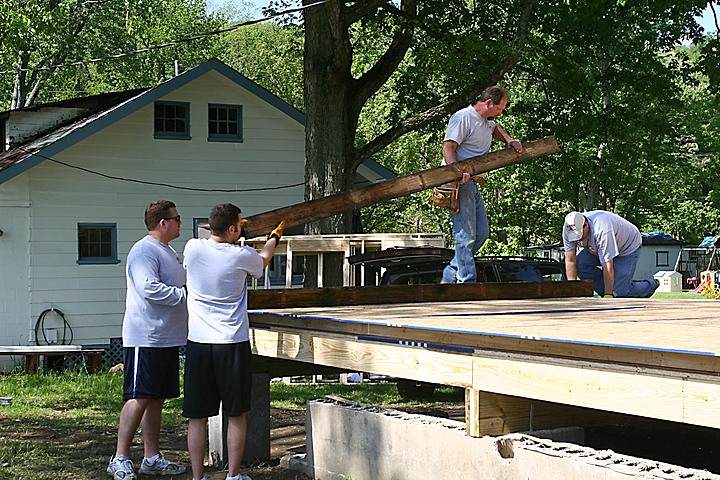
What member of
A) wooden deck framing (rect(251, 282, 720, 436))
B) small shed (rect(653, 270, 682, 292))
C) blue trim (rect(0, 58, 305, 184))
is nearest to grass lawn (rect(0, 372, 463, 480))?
wooden deck framing (rect(251, 282, 720, 436))

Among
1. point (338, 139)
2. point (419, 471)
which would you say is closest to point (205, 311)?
point (419, 471)

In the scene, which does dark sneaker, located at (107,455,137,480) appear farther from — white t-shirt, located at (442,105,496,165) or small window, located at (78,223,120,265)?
small window, located at (78,223,120,265)

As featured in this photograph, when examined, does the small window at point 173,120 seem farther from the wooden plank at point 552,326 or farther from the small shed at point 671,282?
the small shed at point 671,282

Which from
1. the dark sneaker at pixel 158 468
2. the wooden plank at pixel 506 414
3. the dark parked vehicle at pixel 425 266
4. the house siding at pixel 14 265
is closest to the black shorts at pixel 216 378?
the dark sneaker at pixel 158 468

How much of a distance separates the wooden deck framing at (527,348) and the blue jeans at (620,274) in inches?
98.7

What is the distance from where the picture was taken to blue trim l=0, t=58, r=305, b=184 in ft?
67.4

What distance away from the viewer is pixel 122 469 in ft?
23.1

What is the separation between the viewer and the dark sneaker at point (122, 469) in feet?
23.0

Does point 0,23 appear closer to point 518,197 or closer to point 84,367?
point 84,367

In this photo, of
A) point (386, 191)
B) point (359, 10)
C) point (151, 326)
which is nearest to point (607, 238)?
point (386, 191)

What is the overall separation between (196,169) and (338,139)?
24.8 feet

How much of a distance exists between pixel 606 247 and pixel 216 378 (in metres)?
5.17

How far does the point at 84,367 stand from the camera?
20484 mm

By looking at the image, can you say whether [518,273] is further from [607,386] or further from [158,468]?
[607,386]
